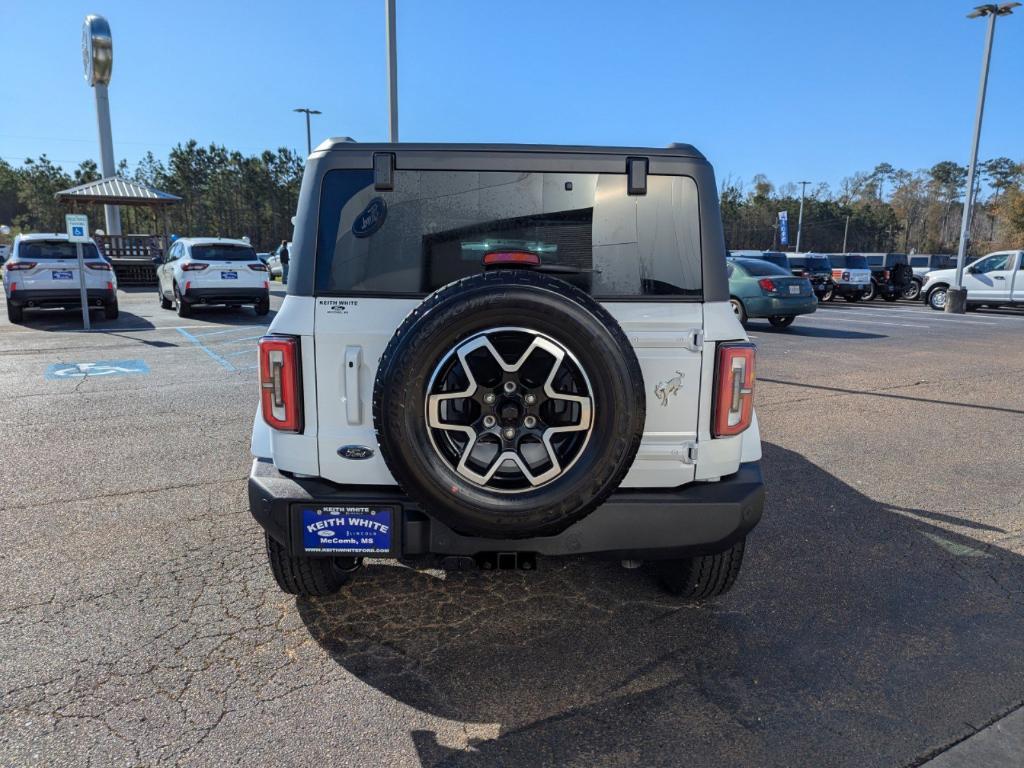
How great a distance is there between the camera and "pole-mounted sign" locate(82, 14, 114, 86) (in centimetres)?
2956

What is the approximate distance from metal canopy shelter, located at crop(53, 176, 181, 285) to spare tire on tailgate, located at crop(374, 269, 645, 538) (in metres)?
26.5

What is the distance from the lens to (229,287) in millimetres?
15336

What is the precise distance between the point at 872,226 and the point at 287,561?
111m

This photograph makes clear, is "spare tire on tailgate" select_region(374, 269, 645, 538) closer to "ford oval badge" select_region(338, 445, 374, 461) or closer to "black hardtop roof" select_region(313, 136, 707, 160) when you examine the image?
"ford oval badge" select_region(338, 445, 374, 461)

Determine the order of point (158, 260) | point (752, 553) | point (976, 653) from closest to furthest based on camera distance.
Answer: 1. point (976, 653)
2. point (752, 553)
3. point (158, 260)

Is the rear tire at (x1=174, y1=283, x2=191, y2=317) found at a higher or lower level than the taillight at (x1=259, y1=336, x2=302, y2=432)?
lower

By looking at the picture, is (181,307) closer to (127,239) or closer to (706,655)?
(127,239)

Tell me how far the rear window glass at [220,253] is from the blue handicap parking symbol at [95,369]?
6.27m

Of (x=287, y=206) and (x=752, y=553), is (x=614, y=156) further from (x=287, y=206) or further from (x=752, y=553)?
(x=287, y=206)

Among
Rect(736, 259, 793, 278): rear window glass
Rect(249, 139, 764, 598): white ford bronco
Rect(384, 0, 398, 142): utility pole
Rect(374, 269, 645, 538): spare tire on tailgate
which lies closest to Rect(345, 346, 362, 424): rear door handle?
Rect(249, 139, 764, 598): white ford bronco

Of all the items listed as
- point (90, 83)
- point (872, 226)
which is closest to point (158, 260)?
point (90, 83)

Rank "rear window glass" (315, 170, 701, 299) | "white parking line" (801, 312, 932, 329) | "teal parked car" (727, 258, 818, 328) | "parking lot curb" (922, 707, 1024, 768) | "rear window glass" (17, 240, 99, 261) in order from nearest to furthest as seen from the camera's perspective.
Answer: "parking lot curb" (922, 707, 1024, 768)
"rear window glass" (315, 170, 701, 299)
"rear window glass" (17, 240, 99, 261)
"teal parked car" (727, 258, 818, 328)
"white parking line" (801, 312, 932, 329)

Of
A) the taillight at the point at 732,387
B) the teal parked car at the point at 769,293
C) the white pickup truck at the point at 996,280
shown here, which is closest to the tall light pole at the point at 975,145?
the white pickup truck at the point at 996,280

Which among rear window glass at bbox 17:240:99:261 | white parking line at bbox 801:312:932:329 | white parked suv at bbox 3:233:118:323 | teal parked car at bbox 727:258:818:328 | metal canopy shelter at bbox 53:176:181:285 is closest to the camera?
white parked suv at bbox 3:233:118:323
